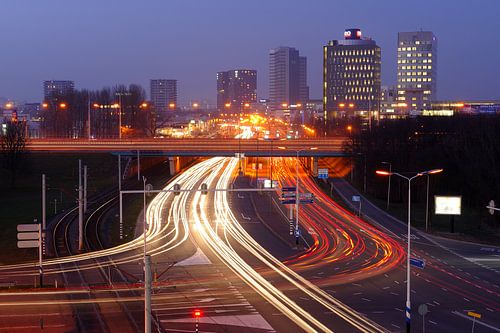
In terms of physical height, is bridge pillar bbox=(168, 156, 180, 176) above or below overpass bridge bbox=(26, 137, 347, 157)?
below

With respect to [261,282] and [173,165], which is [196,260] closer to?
[261,282]

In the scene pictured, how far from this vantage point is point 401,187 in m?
81.0

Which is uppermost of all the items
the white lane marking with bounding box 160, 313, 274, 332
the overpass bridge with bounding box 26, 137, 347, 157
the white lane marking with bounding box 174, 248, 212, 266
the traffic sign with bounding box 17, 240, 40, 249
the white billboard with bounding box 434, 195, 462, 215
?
the overpass bridge with bounding box 26, 137, 347, 157

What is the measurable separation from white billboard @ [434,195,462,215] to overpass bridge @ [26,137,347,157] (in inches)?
1310

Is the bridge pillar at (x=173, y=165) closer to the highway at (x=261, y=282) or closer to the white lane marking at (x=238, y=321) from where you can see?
the highway at (x=261, y=282)

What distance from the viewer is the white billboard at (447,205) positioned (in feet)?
183

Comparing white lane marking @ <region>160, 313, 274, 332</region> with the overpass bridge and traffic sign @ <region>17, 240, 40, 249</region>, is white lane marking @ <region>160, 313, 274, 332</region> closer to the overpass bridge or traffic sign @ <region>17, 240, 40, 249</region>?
traffic sign @ <region>17, 240, 40, 249</region>

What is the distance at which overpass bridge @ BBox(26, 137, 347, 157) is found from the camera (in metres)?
88.8

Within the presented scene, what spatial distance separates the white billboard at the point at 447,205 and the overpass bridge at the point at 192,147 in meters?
33.3

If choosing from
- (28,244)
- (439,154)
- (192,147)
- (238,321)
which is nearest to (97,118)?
(192,147)

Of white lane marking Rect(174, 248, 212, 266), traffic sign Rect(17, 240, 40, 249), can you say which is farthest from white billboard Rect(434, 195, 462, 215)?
traffic sign Rect(17, 240, 40, 249)

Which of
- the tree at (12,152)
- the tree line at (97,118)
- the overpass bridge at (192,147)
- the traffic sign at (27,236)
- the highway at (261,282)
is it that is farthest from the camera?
the tree line at (97,118)

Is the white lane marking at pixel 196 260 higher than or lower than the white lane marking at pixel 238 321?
lower

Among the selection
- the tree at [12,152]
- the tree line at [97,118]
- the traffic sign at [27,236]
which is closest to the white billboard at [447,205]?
the traffic sign at [27,236]
